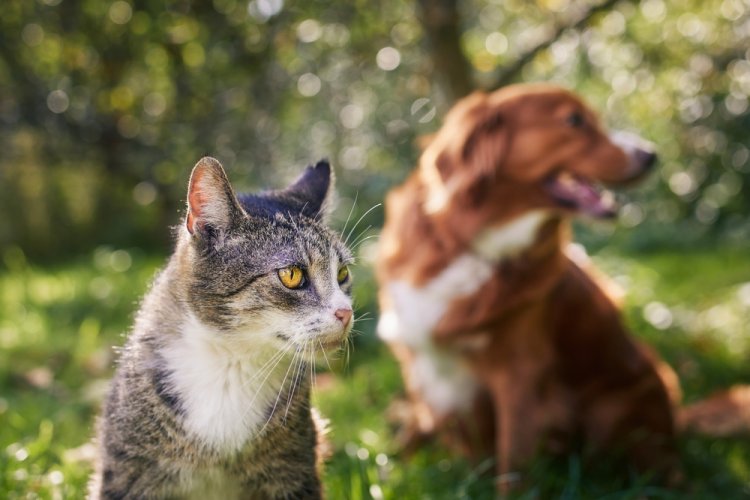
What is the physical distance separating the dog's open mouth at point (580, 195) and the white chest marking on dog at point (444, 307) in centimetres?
13

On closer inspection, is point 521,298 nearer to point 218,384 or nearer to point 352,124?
point 218,384

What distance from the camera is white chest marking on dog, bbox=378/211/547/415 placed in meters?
3.75

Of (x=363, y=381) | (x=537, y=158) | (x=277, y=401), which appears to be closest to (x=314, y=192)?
(x=277, y=401)

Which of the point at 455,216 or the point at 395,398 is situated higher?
the point at 455,216

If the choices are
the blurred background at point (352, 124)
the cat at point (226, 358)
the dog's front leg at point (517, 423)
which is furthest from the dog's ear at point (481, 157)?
the cat at point (226, 358)

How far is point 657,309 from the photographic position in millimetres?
6105

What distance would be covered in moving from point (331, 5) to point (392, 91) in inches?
38.6

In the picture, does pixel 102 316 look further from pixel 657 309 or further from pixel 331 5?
pixel 657 309

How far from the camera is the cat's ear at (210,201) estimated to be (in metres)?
2.07

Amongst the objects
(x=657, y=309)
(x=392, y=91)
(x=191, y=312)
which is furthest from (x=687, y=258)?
(x=191, y=312)

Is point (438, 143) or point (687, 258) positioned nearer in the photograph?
point (438, 143)

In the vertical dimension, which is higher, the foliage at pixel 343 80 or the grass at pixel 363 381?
the foliage at pixel 343 80

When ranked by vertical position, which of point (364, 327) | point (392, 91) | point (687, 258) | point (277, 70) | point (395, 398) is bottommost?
point (687, 258)

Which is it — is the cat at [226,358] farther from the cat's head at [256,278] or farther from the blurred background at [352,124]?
the blurred background at [352,124]
